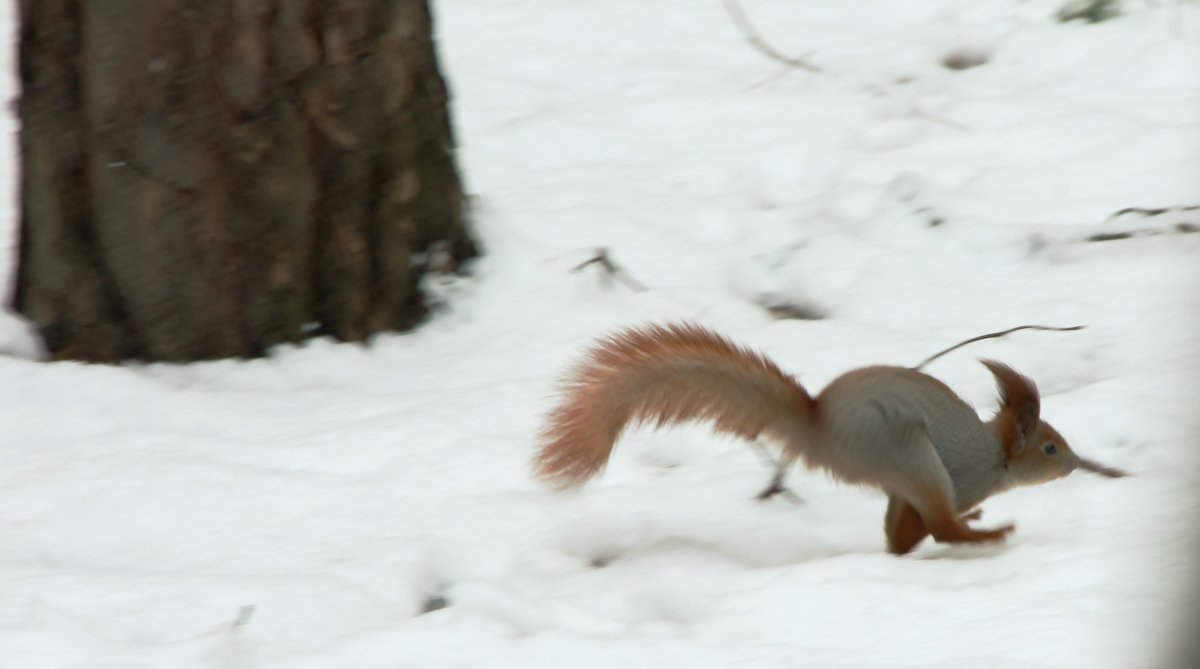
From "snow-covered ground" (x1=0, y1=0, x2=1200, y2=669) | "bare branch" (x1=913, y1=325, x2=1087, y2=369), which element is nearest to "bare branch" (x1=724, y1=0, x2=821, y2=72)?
"snow-covered ground" (x1=0, y1=0, x2=1200, y2=669)

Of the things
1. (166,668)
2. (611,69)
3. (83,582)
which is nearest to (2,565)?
(83,582)

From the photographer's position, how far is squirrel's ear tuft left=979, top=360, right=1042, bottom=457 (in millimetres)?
2576

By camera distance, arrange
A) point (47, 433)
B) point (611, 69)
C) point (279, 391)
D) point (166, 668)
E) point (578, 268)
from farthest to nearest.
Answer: point (611, 69) → point (578, 268) → point (279, 391) → point (47, 433) → point (166, 668)

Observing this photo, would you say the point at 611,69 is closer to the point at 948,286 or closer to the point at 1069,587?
the point at 948,286

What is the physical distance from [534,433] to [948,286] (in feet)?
4.16

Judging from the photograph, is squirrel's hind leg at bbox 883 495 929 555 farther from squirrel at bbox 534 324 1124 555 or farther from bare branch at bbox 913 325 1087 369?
bare branch at bbox 913 325 1087 369

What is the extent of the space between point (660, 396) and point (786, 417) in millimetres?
231

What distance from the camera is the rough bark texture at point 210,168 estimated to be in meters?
3.20

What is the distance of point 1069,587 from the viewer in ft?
7.04

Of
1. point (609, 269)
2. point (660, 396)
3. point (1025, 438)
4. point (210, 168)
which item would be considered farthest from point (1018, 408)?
point (210, 168)

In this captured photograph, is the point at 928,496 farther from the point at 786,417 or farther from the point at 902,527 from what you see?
the point at 786,417

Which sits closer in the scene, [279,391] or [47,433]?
[47,433]

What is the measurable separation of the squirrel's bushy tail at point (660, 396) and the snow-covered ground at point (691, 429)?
221mm

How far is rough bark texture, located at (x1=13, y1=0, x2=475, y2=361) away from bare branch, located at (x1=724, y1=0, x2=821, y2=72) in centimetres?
189
